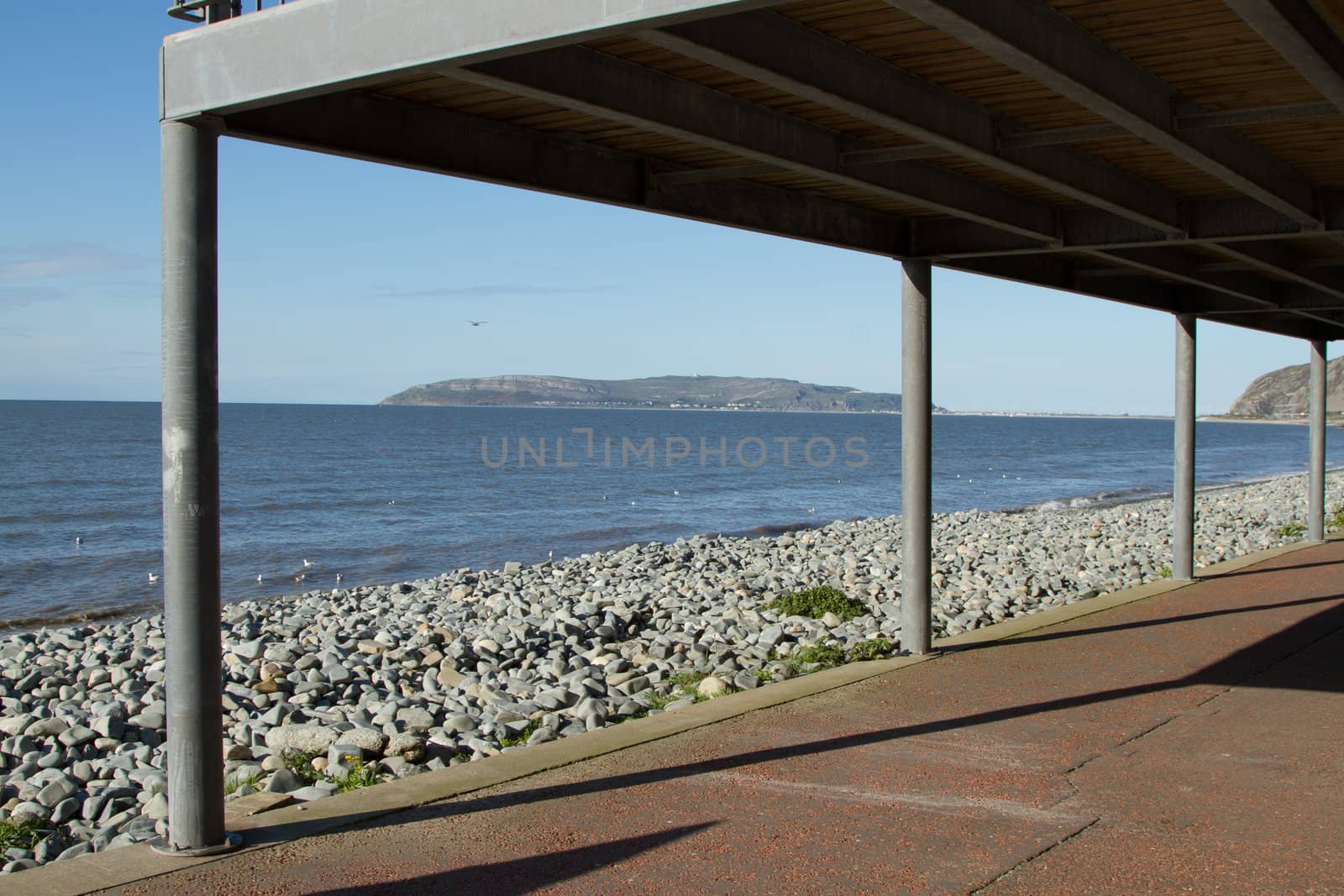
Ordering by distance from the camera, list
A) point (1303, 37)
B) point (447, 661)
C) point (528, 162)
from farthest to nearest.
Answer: point (447, 661) → point (528, 162) → point (1303, 37)

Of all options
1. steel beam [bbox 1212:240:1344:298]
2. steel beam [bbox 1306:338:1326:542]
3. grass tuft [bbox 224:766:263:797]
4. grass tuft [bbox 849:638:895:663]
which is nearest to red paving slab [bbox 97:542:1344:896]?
grass tuft [bbox 849:638:895:663]

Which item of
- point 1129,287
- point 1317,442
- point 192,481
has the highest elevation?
point 1129,287

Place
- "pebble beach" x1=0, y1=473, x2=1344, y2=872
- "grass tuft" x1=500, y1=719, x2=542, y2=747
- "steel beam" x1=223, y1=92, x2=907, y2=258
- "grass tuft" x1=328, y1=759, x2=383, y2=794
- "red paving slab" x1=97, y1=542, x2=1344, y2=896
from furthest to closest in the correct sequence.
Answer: "grass tuft" x1=500, y1=719, x2=542, y2=747 → "pebble beach" x1=0, y1=473, x2=1344, y2=872 → "grass tuft" x1=328, y1=759, x2=383, y2=794 → "steel beam" x1=223, y1=92, x2=907, y2=258 → "red paving slab" x1=97, y1=542, x2=1344, y2=896

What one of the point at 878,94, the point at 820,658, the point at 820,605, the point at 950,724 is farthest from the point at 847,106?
the point at 820,605

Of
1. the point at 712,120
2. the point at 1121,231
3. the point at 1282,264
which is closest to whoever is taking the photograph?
the point at 712,120

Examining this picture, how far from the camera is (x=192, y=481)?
4.88m

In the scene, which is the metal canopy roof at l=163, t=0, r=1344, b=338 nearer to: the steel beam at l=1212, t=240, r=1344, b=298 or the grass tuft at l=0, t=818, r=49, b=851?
the steel beam at l=1212, t=240, r=1344, b=298

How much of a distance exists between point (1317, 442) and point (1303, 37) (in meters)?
15.2

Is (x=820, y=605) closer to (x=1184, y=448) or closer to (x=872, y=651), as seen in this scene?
(x=872, y=651)

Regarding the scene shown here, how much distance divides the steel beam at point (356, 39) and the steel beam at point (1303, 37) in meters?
1.80

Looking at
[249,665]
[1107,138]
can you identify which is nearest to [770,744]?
[1107,138]

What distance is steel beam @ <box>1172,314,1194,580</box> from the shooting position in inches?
526

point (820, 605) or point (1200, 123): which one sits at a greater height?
Result: point (1200, 123)

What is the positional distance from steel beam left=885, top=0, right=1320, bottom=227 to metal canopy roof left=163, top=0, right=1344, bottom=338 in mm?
15
